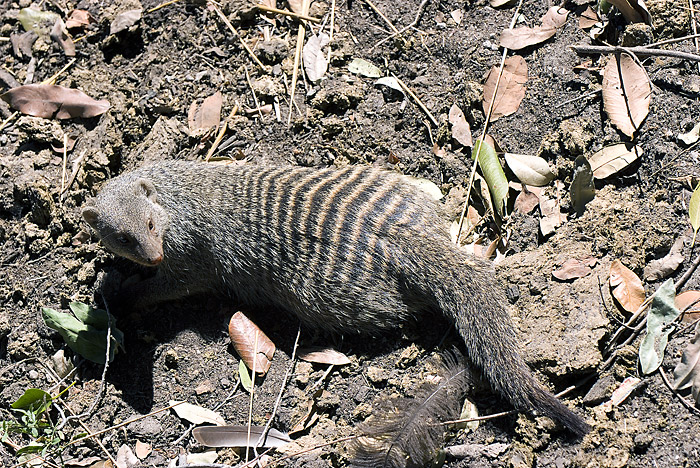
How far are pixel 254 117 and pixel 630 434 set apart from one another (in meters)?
2.84

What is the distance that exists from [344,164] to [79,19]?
7.43 feet

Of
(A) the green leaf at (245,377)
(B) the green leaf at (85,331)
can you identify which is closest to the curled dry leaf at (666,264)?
(A) the green leaf at (245,377)

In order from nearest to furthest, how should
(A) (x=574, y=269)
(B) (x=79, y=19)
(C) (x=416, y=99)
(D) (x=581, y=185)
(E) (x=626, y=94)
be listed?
(A) (x=574, y=269) → (D) (x=581, y=185) → (E) (x=626, y=94) → (C) (x=416, y=99) → (B) (x=79, y=19)

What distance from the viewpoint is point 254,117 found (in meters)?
4.22

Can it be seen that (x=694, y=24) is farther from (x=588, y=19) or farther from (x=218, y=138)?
(x=218, y=138)

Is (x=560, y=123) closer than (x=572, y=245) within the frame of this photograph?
No

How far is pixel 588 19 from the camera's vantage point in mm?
3742

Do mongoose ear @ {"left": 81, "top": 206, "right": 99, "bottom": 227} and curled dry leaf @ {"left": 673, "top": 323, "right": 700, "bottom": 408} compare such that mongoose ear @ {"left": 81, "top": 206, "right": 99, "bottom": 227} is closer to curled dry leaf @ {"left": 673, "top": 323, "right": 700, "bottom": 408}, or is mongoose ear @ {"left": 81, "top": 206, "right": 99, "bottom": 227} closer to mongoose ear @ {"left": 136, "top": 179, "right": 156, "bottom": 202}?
mongoose ear @ {"left": 136, "top": 179, "right": 156, "bottom": 202}

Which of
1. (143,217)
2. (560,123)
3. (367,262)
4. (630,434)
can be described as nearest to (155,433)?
(143,217)

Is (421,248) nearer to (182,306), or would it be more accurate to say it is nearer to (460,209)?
(460,209)

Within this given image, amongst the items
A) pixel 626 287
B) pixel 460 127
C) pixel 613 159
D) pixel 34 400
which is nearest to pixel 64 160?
pixel 34 400

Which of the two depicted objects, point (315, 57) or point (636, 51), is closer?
point (636, 51)

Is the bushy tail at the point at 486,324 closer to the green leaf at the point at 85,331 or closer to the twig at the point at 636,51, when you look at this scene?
the twig at the point at 636,51

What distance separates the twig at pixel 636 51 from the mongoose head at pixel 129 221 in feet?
8.45
